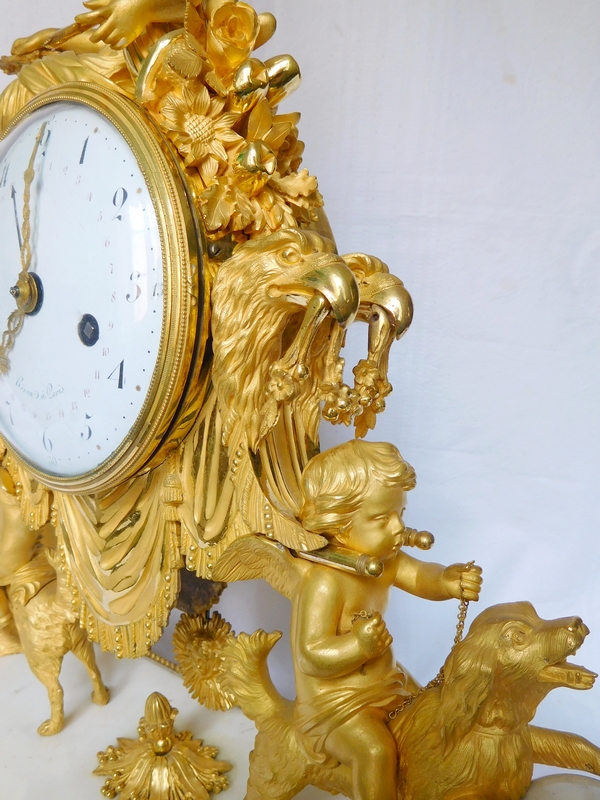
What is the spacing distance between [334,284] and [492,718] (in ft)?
1.37

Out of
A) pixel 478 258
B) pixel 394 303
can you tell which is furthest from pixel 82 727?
pixel 478 258

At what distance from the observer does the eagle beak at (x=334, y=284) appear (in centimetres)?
74

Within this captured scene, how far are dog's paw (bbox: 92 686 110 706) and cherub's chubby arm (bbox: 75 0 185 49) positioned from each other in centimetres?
88

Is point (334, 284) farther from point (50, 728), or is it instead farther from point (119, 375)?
point (50, 728)

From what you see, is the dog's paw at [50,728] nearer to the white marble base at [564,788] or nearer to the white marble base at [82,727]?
the white marble base at [82,727]

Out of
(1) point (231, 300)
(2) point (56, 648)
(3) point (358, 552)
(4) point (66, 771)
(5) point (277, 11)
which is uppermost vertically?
(5) point (277, 11)

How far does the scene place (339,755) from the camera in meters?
0.78

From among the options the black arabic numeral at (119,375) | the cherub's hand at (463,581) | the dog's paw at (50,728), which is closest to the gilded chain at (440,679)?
the cherub's hand at (463,581)

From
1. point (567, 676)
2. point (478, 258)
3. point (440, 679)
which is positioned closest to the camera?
point (567, 676)

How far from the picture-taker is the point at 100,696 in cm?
120

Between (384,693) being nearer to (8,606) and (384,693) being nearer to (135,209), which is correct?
(135,209)

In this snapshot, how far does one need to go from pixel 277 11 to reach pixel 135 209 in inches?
25.5

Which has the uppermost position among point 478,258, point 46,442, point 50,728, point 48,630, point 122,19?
point 478,258

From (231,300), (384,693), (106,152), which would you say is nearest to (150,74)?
(106,152)
